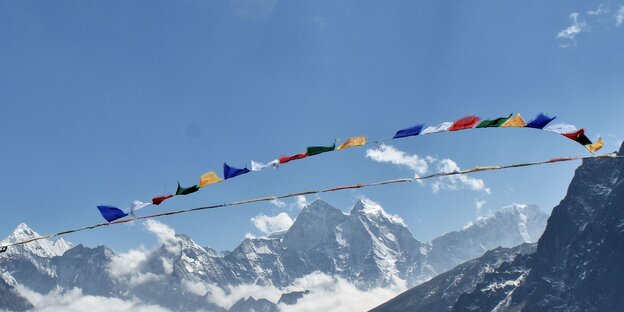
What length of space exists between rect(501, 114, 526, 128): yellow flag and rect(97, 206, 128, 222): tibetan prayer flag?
22.1 metres

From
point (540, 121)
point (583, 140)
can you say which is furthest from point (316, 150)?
point (583, 140)

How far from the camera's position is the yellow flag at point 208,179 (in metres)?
29.3

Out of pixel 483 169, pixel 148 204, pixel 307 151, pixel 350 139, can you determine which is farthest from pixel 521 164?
pixel 148 204

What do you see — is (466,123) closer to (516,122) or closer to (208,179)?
(516,122)

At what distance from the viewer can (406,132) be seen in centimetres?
3216

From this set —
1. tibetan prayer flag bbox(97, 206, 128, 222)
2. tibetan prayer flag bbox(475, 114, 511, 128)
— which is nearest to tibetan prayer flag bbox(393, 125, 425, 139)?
tibetan prayer flag bbox(475, 114, 511, 128)

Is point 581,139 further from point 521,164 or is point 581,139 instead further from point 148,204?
point 148,204

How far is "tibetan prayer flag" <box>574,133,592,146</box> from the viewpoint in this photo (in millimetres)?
→ 33375

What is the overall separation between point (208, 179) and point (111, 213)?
5.21 m

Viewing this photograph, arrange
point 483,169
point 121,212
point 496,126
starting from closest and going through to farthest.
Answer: point 121,212
point 483,169
point 496,126

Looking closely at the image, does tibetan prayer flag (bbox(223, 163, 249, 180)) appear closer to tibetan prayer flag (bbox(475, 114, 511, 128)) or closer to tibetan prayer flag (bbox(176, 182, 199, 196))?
tibetan prayer flag (bbox(176, 182, 199, 196))

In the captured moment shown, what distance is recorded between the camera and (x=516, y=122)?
3297cm

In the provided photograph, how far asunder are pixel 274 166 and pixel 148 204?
23.1ft

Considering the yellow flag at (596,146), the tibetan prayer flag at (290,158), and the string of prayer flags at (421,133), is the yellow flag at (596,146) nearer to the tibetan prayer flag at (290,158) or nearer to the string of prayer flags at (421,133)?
the string of prayer flags at (421,133)
